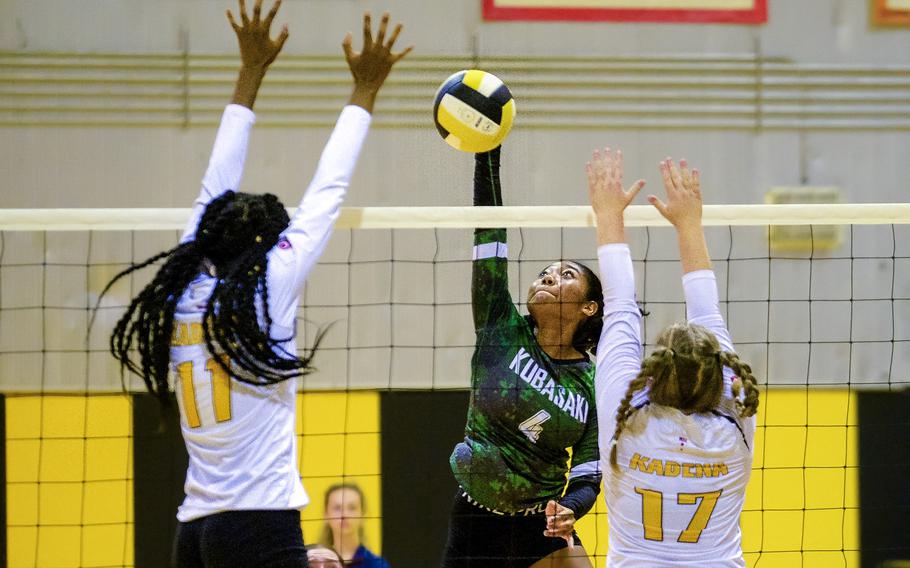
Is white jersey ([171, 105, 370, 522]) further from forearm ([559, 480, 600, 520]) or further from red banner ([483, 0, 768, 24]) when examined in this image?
red banner ([483, 0, 768, 24])

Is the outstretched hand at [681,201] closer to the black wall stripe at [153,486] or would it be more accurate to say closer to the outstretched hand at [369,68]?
the outstretched hand at [369,68]

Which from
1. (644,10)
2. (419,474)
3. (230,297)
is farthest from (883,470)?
(230,297)

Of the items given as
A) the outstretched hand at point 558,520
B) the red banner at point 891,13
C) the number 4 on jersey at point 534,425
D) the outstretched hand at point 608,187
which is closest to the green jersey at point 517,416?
A: the number 4 on jersey at point 534,425

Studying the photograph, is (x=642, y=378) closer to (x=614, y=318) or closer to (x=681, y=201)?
(x=614, y=318)

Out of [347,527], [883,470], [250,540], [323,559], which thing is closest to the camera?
[250,540]

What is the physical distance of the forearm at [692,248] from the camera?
2.93 metres

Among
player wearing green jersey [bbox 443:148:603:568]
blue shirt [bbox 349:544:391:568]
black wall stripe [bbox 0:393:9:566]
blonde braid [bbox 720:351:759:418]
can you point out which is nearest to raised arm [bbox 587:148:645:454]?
blonde braid [bbox 720:351:759:418]

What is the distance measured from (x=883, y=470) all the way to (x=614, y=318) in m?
4.54

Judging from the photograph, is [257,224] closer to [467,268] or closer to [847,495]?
[467,268]

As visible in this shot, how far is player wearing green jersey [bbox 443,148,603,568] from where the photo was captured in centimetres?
378

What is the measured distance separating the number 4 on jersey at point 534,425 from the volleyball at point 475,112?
3.18ft

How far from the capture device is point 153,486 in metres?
6.47

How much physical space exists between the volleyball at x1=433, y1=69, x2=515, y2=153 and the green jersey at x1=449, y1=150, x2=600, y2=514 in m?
0.36

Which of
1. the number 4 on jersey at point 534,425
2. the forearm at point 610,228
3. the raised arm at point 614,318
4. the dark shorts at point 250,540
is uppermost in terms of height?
the forearm at point 610,228
